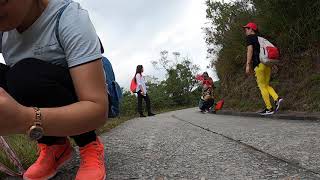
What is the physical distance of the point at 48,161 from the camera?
2457mm

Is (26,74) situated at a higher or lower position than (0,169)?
higher

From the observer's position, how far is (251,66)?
8688 mm

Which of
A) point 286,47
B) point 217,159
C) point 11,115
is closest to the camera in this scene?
point 11,115

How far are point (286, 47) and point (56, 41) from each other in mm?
8262

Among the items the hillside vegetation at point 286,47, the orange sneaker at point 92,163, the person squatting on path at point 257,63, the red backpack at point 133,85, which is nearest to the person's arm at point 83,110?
the orange sneaker at point 92,163

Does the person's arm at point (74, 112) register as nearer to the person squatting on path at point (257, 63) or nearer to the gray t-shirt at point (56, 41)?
the gray t-shirt at point (56, 41)

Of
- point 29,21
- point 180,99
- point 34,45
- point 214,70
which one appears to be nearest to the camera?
point 29,21

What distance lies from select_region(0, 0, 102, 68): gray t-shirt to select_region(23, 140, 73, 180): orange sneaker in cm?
54

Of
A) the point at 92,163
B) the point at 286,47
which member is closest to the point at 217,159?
the point at 92,163

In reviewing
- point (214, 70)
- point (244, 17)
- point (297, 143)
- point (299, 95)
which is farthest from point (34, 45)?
point (214, 70)

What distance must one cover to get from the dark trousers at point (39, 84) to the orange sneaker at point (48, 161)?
406 mm

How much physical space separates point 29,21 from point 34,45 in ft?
0.59

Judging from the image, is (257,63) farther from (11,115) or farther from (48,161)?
(11,115)

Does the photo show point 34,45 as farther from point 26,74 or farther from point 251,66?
point 251,66
